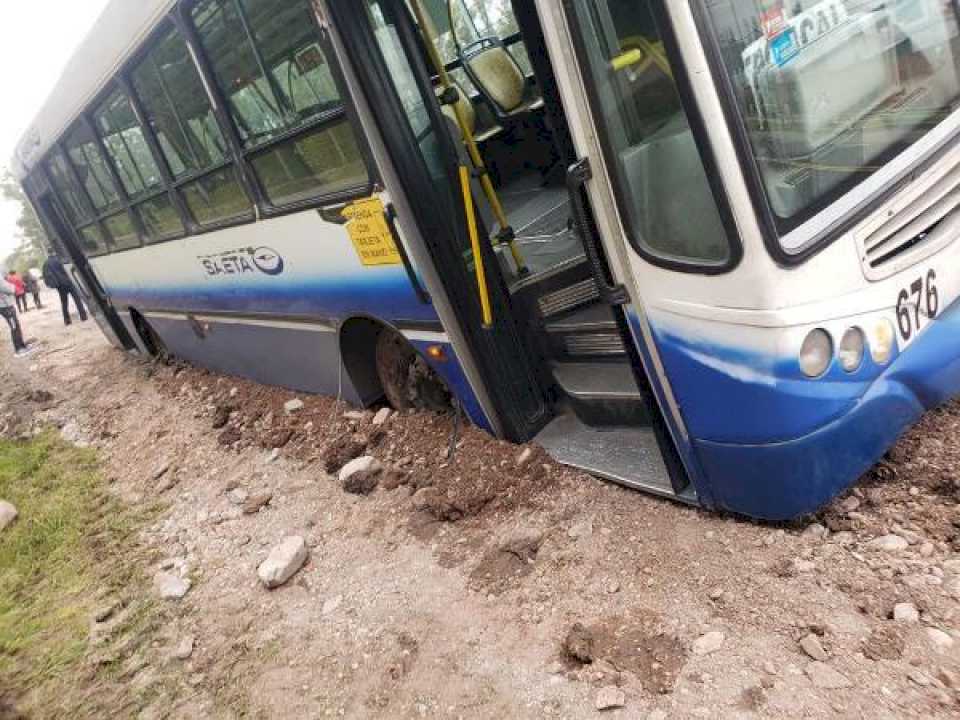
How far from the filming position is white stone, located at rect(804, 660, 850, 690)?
73.9 inches

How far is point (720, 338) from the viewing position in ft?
6.95

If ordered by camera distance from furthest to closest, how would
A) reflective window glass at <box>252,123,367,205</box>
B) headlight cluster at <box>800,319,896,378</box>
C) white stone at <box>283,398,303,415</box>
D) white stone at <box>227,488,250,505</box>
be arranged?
white stone at <box>283,398,303,415</box> → white stone at <box>227,488,250,505</box> → reflective window glass at <box>252,123,367,205</box> → headlight cluster at <box>800,319,896,378</box>

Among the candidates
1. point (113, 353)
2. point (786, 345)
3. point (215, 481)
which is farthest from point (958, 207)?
point (113, 353)

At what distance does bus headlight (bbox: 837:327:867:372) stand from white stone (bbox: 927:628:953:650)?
2.49 ft

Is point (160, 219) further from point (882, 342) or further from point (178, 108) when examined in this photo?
point (882, 342)

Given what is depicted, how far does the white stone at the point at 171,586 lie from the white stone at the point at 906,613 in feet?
10.1

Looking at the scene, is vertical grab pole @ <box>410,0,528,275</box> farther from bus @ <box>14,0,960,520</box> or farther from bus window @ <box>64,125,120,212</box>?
bus window @ <box>64,125,120,212</box>

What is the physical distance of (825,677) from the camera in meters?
1.91

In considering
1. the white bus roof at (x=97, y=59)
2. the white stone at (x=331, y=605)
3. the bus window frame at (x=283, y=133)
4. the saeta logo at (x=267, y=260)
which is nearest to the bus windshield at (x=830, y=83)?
the bus window frame at (x=283, y=133)

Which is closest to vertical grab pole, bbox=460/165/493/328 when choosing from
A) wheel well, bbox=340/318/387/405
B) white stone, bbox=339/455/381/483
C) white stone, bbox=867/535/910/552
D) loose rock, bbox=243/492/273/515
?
wheel well, bbox=340/318/387/405

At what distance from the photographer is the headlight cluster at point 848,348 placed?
2039 mm

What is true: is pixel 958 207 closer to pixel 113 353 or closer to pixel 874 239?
pixel 874 239

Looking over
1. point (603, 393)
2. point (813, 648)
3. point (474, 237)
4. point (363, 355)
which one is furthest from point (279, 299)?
point (813, 648)

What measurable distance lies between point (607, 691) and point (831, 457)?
101 centimetres
